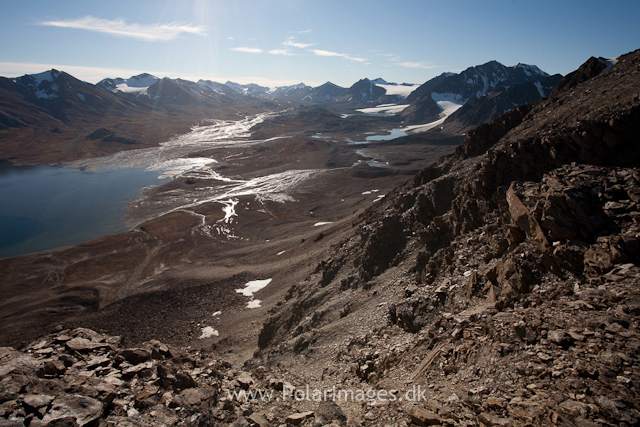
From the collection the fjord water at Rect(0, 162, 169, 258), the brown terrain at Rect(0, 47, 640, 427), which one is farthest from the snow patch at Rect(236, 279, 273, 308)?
the fjord water at Rect(0, 162, 169, 258)

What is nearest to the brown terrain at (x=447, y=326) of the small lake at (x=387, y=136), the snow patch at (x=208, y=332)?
the snow patch at (x=208, y=332)

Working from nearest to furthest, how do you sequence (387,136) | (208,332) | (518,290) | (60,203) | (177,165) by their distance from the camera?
(518,290) → (208,332) → (60,203) → (177,165) → (387,136)

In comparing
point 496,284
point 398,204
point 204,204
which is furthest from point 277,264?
point 204,204

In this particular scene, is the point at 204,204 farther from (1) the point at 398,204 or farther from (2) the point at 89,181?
(1) the point at 398,204

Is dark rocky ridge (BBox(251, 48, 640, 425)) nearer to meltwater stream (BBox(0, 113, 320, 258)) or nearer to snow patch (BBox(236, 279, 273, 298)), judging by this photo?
snow patch (BBox(236, 279, 273, 298))

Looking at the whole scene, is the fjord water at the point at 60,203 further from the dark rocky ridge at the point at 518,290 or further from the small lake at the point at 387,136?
the small lake at the point at 387,136

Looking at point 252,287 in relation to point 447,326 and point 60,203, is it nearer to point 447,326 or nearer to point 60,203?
point 447,326

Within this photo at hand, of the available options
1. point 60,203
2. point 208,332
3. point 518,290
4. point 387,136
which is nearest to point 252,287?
point 208,332
